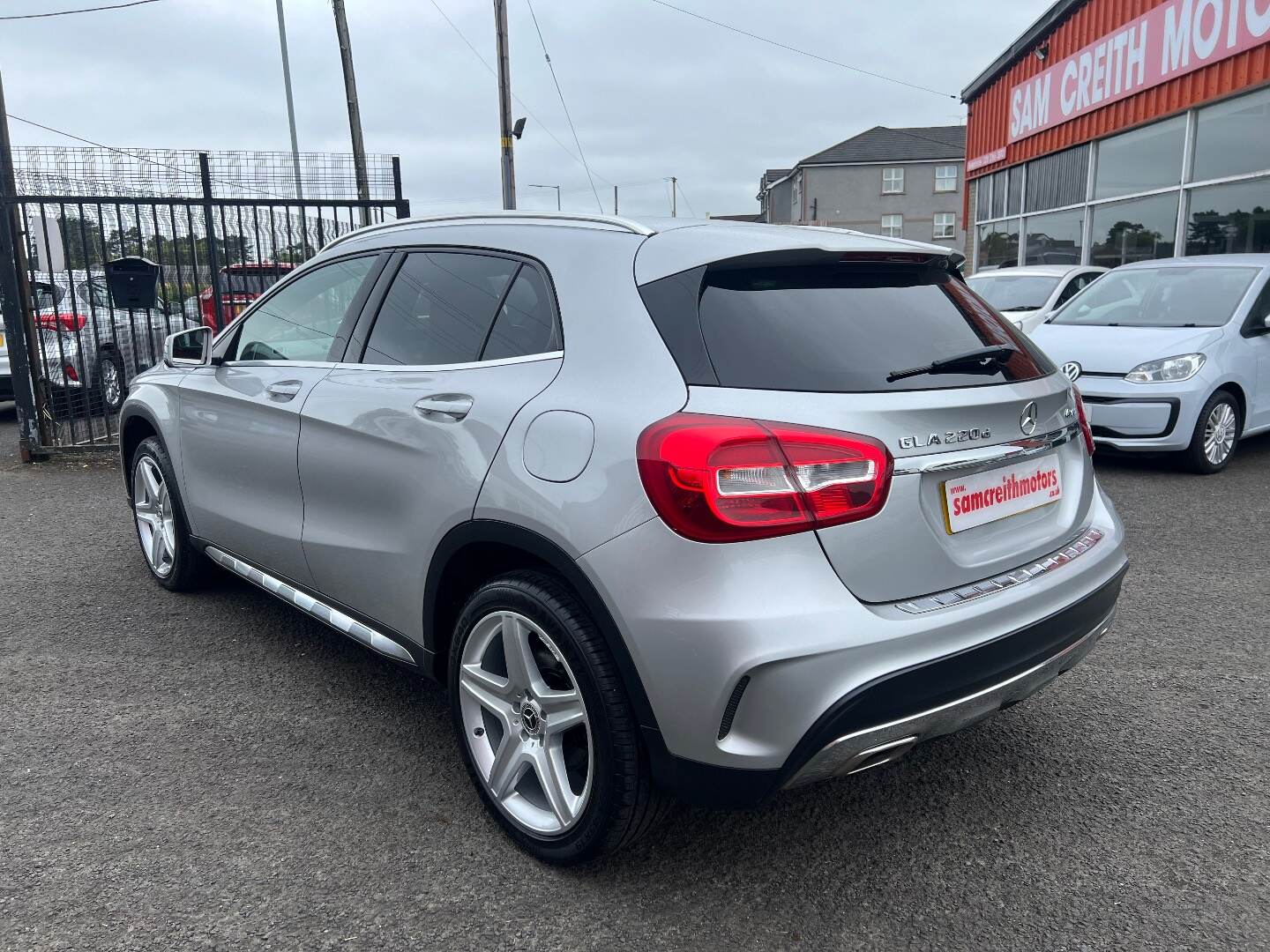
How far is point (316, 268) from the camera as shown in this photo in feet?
12.4

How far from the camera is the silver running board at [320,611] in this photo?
312 cm

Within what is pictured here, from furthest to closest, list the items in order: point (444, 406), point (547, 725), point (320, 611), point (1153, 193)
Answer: point (1153, 193) → point (320, 611) → point (444, 406) → point (547, 725)

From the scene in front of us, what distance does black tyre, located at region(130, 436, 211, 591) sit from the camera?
177 inches

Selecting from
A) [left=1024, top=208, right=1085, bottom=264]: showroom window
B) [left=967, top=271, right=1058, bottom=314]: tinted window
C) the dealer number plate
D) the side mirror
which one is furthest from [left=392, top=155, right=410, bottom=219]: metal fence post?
[left=1024, top=208, right=1085, bottom=264]: showroom window

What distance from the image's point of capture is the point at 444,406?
2742 mm

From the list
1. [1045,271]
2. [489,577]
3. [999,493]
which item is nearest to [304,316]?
[489,577]

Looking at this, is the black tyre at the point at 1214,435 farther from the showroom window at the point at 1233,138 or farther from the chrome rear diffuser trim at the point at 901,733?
the showroom window at the point at 1233,138

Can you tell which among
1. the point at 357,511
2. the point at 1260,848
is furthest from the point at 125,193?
the point at 1260,848

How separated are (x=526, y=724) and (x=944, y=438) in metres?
1.27

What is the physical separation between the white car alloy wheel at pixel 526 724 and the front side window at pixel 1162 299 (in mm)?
6780

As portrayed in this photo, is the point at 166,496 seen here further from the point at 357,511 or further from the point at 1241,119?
the point at 1241,119

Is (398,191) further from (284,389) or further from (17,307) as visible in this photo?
(284,389)

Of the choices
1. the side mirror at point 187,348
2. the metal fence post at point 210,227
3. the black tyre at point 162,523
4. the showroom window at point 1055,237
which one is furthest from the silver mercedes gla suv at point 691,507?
the showroom window at point 1055,237

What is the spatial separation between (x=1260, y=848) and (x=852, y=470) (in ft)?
5.22
